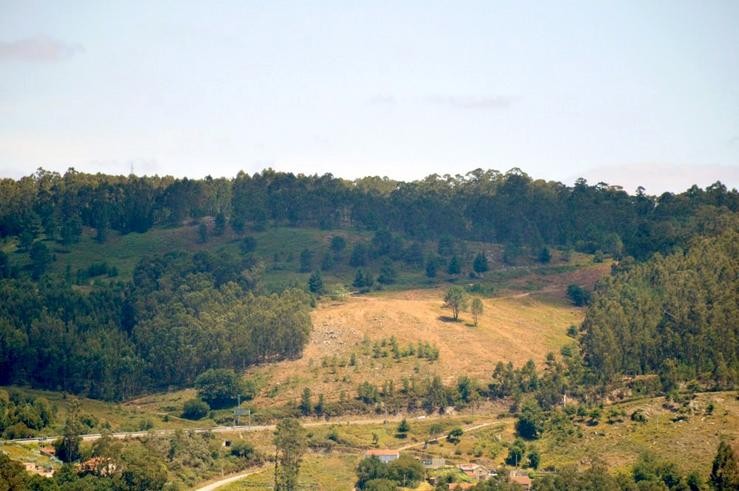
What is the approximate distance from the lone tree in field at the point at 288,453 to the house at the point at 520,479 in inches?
661

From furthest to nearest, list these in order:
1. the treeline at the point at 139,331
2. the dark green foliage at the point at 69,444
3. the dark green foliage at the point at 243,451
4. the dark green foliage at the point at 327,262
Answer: the dark green foliage at the point at 327,262 → the treeline at the point at 139,331 → the dark green foliage at the point at 243,451 → the dark green foliage at the point at 69,444

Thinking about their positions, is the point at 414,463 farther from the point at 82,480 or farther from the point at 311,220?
the point at 311,220

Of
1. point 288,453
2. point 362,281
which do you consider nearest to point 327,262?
point 362,281

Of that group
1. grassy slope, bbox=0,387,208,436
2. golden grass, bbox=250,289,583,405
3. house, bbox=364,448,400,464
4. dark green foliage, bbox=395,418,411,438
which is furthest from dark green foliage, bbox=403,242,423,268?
house, bbox=364,448,400,464

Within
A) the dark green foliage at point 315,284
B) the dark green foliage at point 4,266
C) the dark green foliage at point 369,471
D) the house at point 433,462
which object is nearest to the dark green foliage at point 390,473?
the dark green foliage at point 369,471

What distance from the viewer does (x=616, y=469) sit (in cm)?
11200

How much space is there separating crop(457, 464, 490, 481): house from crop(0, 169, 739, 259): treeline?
234 ft

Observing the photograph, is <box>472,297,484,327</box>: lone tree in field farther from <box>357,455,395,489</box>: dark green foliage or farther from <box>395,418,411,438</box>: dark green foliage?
<box>357,455,395,489</box>: dark green foliage

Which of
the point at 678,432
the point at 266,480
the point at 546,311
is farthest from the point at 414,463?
the point at 546,311

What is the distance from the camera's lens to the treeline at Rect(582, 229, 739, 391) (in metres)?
131

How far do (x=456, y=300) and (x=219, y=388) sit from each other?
32.4 metres

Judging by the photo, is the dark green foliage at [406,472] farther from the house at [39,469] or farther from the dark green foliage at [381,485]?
the house at [39,469]

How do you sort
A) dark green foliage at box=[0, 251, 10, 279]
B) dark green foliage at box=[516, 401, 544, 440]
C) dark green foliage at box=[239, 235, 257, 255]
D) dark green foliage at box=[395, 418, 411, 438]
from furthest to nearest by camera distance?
dark green foliage at box=[239, 235, 257, 255]
dark green foliage at box=[0, 251, 10, 279]
dark green foliage at box=[395, 418, 411, 438]
dark green foliage at box=[516, 401, 544, 440]

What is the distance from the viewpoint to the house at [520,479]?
357 ft
